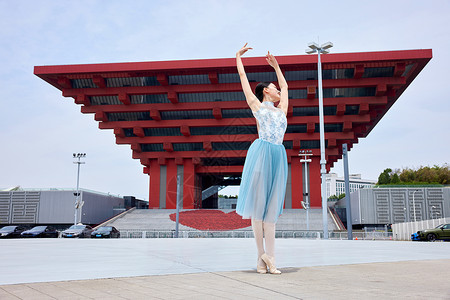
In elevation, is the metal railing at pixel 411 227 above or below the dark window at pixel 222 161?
below

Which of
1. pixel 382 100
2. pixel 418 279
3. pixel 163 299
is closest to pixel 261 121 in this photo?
pixel 418 279

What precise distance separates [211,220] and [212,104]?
14047mm


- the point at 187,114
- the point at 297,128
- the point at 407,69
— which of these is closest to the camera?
the point at 407,69

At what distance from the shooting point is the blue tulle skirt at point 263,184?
5387 mm

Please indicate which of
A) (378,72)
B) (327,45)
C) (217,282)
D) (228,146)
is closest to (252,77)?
(228,146)

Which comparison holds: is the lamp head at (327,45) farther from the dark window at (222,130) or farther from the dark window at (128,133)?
the dark window at (128,133)

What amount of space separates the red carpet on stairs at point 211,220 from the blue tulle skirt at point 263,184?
41260mm

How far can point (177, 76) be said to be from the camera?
4856 centimetres

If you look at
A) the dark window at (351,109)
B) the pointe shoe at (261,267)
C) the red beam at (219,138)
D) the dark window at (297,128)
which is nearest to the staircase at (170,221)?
the red beam at (219,138)

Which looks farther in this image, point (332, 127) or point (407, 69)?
point (332, 127)

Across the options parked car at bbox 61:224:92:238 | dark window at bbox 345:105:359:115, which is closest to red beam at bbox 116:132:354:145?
dark window at bbox 345:105:359:115

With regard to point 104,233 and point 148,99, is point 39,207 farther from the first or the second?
point 104,233

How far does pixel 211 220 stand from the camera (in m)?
48.8

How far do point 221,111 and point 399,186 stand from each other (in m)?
24.9
